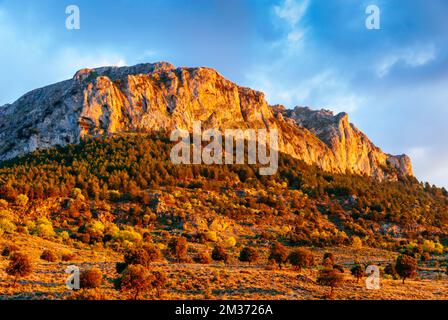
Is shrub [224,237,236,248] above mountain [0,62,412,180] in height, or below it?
below

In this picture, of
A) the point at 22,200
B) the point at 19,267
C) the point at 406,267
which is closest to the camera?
the point at 19,267

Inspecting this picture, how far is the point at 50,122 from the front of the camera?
507ft

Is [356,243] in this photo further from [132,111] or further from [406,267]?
[132,111]

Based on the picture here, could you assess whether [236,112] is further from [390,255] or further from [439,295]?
[439,295]

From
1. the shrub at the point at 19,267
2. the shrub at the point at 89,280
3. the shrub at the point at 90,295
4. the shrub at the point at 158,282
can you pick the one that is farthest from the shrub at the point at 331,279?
the shrub at the point at 19,267

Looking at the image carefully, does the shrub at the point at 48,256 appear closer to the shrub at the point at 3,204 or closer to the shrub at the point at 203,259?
the shrub at the point at 203,259

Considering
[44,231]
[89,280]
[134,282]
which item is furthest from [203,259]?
[44,231]

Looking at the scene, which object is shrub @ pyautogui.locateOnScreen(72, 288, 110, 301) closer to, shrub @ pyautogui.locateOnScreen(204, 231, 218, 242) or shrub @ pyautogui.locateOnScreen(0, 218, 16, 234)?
shrub @ pyautogui.locateOnScreen(0, 218, 16, 234)

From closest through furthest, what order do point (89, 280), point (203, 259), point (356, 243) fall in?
point (89, 280) < point (203, 259) < point (356, 243)

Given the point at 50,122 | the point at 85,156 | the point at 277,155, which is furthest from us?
the point at 277,155

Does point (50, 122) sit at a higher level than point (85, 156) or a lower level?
higher

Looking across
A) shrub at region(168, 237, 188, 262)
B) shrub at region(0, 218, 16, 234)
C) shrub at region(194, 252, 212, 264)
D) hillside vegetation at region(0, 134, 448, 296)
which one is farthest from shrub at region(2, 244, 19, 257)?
shrub at region(194, 252, 212, 264)
